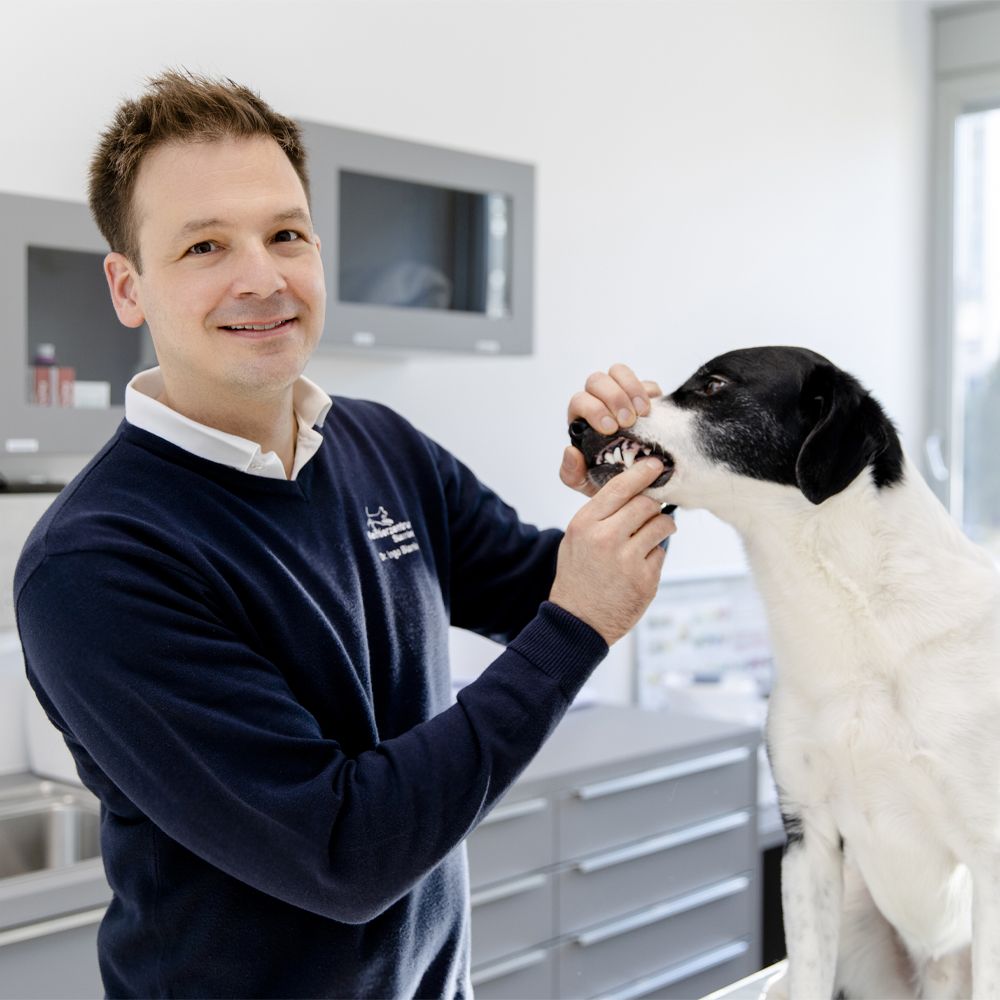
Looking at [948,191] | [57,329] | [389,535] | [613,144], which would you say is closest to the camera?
[389,535]

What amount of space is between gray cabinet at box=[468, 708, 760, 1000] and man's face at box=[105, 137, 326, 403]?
5.20 feet

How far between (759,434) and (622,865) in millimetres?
1927

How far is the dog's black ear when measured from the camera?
4.11ft

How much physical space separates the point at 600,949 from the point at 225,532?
2.04 m

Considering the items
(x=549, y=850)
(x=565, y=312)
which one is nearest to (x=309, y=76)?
(x=565, y=312)

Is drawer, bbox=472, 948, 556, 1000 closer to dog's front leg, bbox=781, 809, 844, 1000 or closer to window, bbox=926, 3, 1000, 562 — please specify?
dog's front leg, bbox=781, 809, 844, 1000

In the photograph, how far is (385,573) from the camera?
57.5 inches

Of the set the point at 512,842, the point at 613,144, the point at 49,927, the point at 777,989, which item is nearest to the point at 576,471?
the point at 777,989

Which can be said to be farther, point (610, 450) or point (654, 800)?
point (654, 800)

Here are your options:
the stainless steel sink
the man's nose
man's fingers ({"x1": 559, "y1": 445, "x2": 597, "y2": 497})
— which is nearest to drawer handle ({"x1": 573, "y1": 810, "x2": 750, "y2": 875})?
the stainless steel sink

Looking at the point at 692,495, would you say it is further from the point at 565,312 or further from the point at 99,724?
the point at 565,312

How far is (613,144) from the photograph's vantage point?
406 centimetres

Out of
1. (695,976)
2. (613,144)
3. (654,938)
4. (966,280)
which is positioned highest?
(613,144)

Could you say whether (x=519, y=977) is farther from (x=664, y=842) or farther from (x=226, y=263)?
(x=226, y=263)
